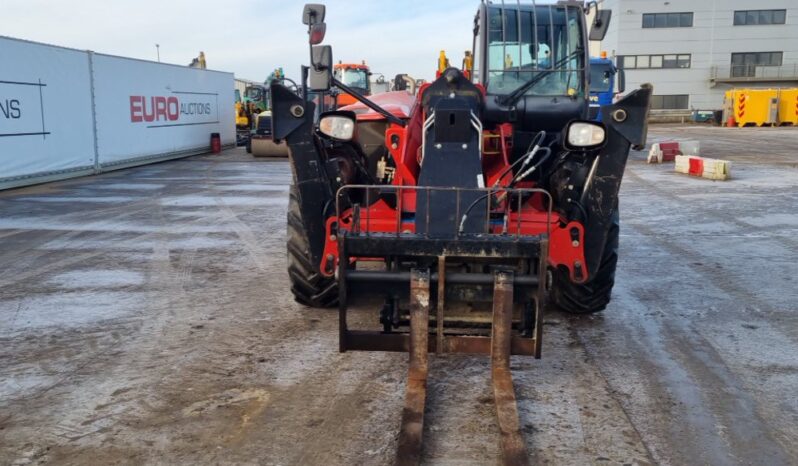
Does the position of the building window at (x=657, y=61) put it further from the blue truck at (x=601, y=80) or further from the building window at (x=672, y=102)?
the blue truck at (x=601, y=80)

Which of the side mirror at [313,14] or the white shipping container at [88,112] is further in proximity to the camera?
the white shipping container at [88,112]

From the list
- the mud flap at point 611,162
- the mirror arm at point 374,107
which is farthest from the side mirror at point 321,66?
the mud flap at point 611,162

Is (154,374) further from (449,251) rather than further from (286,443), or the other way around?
(449,251)

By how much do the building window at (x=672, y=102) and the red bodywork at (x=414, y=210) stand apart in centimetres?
4323

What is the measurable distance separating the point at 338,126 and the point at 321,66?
53 centimetres

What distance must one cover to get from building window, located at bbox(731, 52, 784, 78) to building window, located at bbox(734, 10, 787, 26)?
1.87 metres

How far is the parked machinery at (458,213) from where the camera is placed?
405 cm

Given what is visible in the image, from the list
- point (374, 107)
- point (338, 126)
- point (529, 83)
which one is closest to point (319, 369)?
point (338, 126)

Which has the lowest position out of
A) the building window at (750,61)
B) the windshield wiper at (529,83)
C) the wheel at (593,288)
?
the wheel at (593,288)

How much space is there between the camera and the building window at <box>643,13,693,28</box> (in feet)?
146

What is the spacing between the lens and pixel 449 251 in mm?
4066

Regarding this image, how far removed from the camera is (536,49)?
7.00 metres

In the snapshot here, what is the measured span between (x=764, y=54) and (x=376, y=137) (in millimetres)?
45496

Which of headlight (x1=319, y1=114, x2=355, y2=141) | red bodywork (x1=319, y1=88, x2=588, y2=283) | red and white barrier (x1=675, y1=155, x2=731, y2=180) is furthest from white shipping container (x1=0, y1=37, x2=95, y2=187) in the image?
red and white barrier (x1=675, y1=155, x2=731, y2=180)
